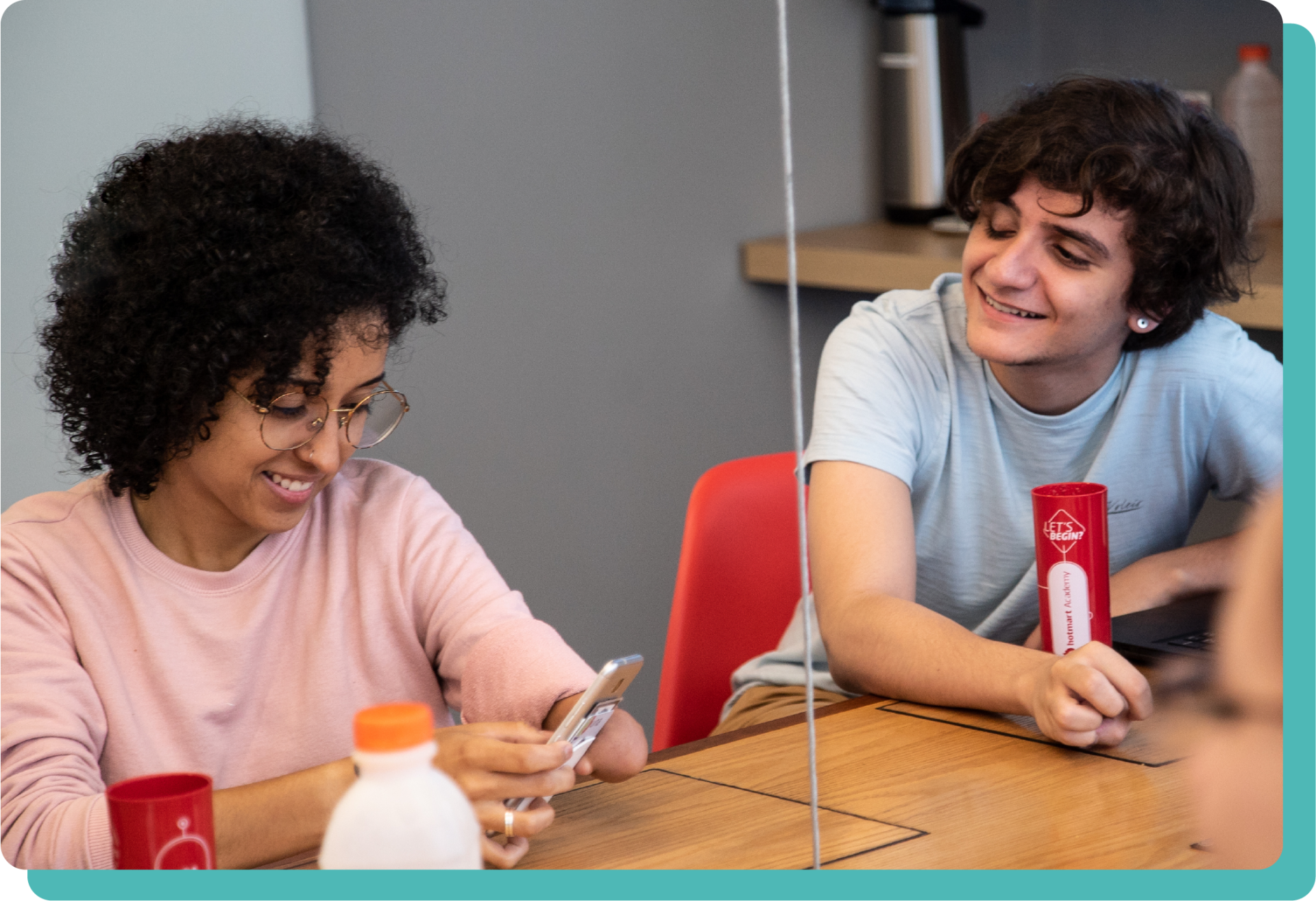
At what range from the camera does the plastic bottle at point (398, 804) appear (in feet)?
1.49

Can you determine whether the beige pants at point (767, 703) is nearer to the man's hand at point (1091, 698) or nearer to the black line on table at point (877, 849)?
the man's hand at point (1091, 698)

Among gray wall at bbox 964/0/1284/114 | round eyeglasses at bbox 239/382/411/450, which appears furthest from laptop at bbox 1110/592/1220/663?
gray wall at bbox 964/0/1284/114

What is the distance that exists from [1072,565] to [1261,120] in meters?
0.69

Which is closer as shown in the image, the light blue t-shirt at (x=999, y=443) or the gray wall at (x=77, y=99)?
the gray wall at (x=77, y=99)

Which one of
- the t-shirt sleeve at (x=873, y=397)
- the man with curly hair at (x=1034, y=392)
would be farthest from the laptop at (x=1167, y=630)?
the t-shirt sleeve at (x=873, y=397)

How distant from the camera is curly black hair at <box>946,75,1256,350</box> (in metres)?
1.10

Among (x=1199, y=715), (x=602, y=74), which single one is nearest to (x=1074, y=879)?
(x=1199, y=715)

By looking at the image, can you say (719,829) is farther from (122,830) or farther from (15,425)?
(15,425)

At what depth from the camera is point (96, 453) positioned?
859mm

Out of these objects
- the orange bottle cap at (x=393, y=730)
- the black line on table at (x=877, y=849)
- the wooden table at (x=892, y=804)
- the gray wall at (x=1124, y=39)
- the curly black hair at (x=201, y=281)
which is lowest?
the wooden table at (x=892, y=804)

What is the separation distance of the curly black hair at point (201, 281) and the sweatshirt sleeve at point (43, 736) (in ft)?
0.31

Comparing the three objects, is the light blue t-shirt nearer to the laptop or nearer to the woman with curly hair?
the laptop

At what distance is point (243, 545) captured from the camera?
0.90 meters

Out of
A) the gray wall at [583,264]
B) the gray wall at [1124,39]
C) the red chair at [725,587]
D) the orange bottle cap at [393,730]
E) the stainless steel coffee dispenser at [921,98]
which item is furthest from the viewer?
the gray wall at [1124,39]
